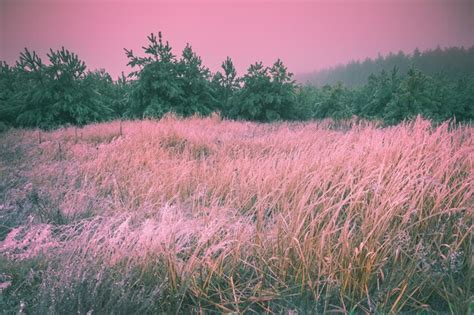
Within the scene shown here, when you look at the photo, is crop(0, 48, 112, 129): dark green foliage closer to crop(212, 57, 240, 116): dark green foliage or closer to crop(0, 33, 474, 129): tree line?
crop(0, 33, 474, 129): tree line

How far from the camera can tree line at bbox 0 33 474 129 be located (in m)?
13.5

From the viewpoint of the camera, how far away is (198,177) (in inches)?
158

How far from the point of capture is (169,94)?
16438 mm

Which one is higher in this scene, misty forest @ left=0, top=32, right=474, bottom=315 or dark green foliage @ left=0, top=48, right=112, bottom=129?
dark green foliage @ left=0, top=48, right=112, bottom=129

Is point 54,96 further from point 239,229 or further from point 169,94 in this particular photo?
point 239,229

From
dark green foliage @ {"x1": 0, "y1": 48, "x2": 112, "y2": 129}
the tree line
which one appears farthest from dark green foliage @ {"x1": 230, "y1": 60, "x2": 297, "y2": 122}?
dark green foliage @ {"x1": 0, "y1": 48, "x2": 112, "y2": 129}

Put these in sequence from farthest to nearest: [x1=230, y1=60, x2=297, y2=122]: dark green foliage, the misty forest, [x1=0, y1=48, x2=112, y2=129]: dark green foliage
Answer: [x1=230, y1=60, x2=297, y2=122]: dark green foliage, [x1=0, y1=48, x2=112, y2=129]: dark green foliage, the misty forest

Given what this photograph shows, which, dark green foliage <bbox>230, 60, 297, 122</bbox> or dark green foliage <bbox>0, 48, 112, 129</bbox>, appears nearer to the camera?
dark green foliage <bbox>0, 48, 112, 129</bbox>

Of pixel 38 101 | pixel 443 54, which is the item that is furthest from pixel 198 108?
pixel 443 54

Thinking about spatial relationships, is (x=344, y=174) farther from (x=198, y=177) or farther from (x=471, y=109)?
(x=471, y=109)

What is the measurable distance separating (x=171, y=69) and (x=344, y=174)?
51.5 ft

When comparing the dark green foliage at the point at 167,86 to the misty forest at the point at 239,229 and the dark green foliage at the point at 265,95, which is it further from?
the misty forest at the point at 239,229

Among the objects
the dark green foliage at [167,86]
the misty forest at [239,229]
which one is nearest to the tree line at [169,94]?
the dark green foliage at [167,86]

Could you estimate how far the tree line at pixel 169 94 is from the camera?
13516mm
